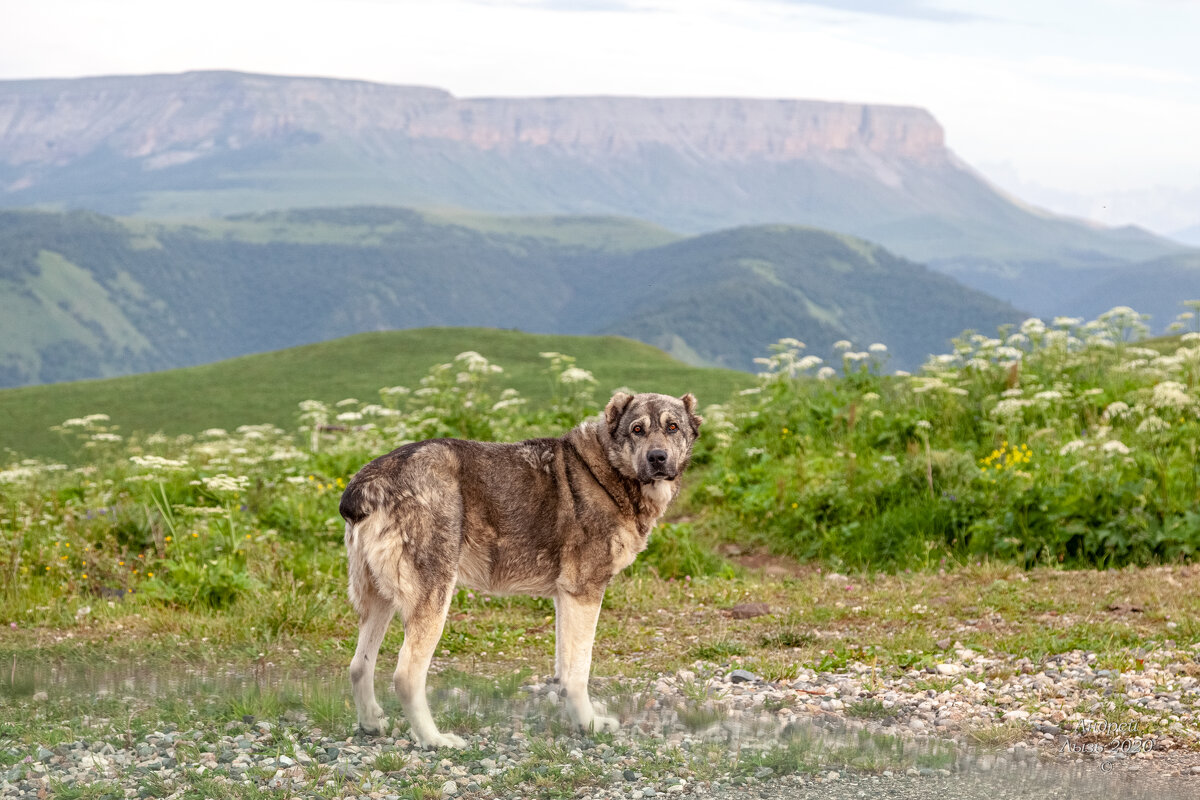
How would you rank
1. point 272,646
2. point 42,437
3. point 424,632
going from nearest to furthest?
point 424,632 < point 272,646 < point 42,437

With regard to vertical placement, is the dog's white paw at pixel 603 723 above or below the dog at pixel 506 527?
below

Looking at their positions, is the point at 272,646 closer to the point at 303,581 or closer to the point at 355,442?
the point at 303,581

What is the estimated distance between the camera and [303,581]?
32.5ft

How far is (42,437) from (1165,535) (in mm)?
38375

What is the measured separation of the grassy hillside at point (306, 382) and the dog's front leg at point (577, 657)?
28810 millimetres

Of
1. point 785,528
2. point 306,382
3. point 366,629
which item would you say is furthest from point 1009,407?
point 306,382

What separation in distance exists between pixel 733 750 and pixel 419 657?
5.67 ft

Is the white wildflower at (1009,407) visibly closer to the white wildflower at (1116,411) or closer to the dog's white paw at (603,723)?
the white wildflower at (1116,411)

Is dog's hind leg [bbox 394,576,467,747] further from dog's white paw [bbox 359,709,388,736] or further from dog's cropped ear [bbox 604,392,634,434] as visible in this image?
dog's cropped ear [bbox 604,392,634,434]

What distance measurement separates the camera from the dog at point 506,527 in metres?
6.00

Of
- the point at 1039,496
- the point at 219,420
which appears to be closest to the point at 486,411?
the point at 1039,496

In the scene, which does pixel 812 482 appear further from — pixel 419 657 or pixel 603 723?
pixel 419 657

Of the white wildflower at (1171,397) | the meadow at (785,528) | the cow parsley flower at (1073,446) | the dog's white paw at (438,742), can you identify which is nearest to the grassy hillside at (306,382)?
the meadow at (785,528)

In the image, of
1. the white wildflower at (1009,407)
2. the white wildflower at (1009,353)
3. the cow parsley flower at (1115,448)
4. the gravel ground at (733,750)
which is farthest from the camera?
the white wildflower at (1009,353)
